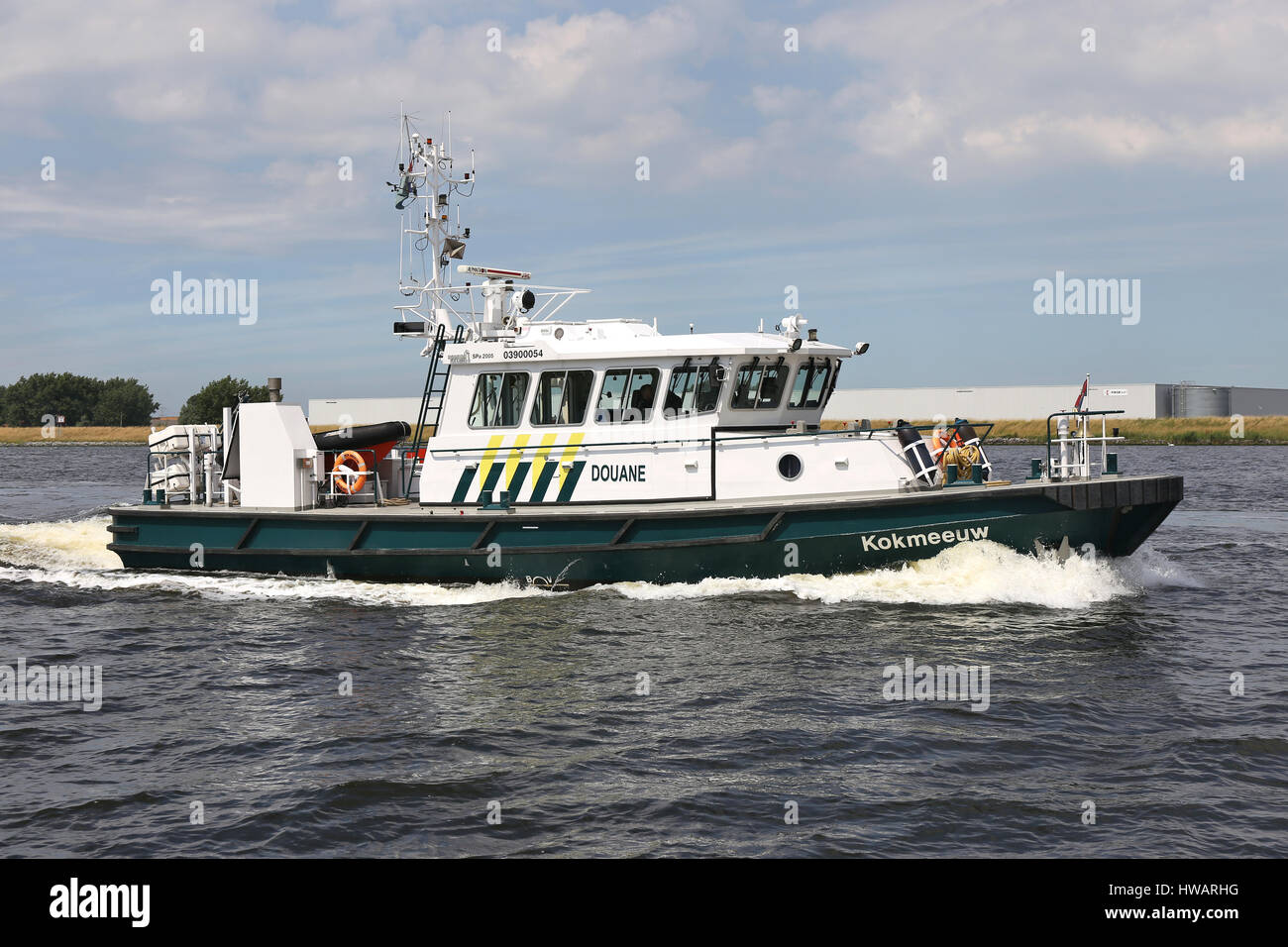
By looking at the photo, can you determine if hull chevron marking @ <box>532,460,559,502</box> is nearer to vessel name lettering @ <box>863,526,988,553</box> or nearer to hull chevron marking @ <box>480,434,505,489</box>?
hull chevron marking @ <box>480,434,505,489</box>

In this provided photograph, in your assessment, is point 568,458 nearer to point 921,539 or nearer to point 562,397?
point 562,397

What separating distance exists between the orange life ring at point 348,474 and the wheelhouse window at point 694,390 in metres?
4.52

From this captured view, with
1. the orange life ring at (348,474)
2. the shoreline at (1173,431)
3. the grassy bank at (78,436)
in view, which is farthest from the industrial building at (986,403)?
the orange life ring at (348,474)

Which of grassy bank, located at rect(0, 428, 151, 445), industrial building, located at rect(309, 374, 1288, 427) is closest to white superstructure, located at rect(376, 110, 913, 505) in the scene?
industrial building, located at rect(309, 374, 1288, 427)

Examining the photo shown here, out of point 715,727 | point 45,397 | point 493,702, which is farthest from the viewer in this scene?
point 45,397

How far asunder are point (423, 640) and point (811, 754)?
4.84 metres

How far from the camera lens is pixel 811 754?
7.16 meters

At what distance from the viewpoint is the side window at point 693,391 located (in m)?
12.4

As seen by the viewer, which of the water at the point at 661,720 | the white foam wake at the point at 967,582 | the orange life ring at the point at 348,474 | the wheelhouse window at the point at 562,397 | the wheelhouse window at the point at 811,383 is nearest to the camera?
the water at the point at 661,720

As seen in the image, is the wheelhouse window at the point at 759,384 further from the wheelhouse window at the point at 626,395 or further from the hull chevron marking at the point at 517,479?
the hull chevron marking at the point at 517,479

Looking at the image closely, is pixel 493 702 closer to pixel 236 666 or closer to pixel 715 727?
pixel 715 727

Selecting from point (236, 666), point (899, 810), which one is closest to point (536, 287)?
point (236, 666)

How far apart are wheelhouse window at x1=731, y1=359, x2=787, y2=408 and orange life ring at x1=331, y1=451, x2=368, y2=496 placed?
5.29 metres

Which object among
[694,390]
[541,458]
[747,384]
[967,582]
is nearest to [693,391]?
[694,390]
